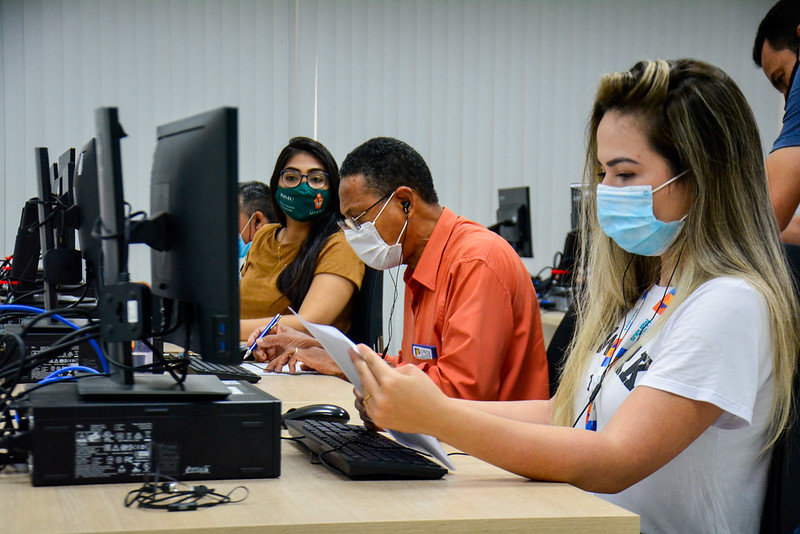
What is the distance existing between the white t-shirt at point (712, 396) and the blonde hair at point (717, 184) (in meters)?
0.03

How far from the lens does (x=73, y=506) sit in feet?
2.91

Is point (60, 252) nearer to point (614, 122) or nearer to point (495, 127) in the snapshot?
point (614, 122)

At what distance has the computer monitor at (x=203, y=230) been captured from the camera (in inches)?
37.0

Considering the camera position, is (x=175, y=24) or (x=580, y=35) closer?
(x=175, y=24)

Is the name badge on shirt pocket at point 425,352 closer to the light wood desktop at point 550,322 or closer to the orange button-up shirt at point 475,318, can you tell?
the orange button-up shirt at point 475,318

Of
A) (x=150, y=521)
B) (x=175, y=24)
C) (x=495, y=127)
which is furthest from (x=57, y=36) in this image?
(x=150, y=521)

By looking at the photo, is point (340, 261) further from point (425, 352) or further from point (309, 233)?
point (425, 352)

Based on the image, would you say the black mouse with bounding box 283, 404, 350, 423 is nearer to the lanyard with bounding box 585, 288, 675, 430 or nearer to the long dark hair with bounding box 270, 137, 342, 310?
the lanyard with bounding box 585, 288, 675, 430

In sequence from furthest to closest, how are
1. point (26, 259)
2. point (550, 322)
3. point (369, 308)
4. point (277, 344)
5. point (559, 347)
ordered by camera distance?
point (550, 322) < point (369, 308) < point (26, 259) < point (277, 344) < point (559, 347)

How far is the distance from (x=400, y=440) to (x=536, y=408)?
33 cm

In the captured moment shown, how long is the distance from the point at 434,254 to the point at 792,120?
953mm

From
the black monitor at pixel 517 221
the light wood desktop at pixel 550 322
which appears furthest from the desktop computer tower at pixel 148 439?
the black monitor at pixel 517 221

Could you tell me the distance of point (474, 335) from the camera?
5.77 ft

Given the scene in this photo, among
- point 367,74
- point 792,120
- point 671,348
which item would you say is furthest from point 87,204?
point 367,74
